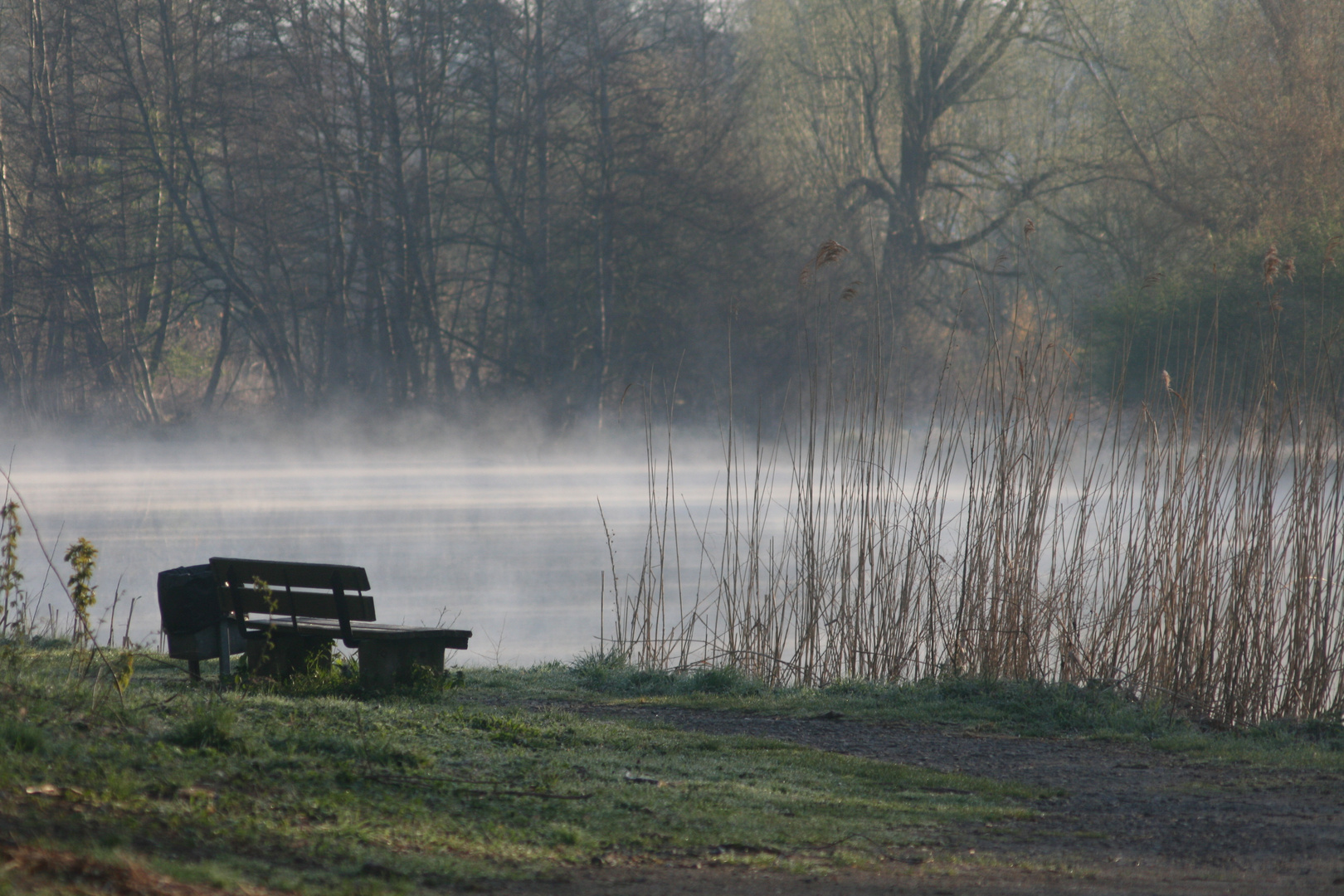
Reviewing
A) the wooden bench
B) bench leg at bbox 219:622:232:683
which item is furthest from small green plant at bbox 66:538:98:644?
bench leg at bbox 219:622:232:683

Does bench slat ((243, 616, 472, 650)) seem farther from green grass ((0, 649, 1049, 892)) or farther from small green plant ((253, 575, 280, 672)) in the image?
green grass ((0, 649, 1049, 892))

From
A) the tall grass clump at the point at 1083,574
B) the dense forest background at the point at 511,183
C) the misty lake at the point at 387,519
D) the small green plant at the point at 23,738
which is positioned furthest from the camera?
the dense forest background at the point at 511,183

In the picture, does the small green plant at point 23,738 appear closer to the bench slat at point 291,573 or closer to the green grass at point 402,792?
the green grass at point 402,792

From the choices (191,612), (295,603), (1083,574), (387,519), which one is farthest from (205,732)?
(387,519)

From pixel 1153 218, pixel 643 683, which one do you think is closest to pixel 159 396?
pixel 1153 218

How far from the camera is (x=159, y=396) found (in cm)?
2512

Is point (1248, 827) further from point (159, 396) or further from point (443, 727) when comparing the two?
point (159, 396)

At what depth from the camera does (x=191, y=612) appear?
5.27m

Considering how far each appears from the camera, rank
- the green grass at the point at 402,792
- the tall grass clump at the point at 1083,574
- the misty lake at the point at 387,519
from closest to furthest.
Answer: the green grass at the point at 402,792, the tall grass clump at the point at 1083,574, the misty lake at the point at 387,519

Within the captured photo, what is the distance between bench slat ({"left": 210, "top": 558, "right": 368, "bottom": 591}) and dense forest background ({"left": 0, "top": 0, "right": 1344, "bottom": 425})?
16.4 meters

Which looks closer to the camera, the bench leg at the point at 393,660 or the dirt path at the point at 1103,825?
the dirt path at the point at 1103,825

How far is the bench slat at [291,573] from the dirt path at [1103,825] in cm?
130

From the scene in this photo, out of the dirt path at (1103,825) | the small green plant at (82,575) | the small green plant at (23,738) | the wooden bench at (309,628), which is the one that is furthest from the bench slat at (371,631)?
the small green plant at (23,738)

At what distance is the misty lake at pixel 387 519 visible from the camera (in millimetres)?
11586
